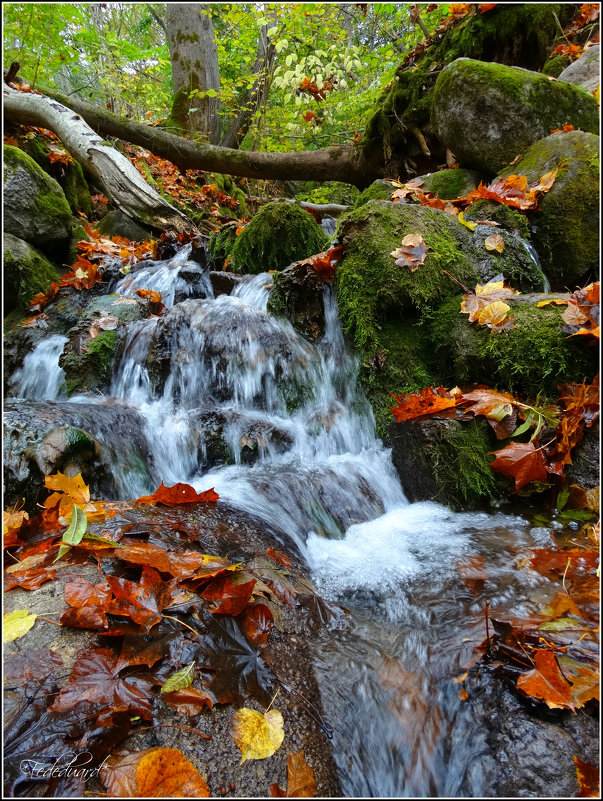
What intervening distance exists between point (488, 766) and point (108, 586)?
129 cm

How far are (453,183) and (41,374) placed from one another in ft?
17.2

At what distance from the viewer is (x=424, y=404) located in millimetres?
3004

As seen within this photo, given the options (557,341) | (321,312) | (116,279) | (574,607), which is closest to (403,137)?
(321,312)

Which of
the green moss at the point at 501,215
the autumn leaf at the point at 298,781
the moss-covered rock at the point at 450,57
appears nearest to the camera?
the autumn leaf at the point at 298,781

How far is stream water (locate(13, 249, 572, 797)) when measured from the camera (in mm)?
1394

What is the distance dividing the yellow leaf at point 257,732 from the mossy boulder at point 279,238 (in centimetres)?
514

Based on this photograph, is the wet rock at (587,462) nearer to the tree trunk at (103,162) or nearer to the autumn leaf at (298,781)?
the autumn leaf at (298,781)

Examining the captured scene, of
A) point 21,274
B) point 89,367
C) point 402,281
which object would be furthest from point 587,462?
point 21,274

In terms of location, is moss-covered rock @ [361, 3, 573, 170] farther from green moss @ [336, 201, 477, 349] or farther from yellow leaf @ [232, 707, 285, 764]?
yellow leaf @ [232, 707, 285, 764]

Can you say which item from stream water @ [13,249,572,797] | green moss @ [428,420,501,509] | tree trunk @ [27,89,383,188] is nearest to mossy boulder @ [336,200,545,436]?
stream water @ [13,249,572,797]

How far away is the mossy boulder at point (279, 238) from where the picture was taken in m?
5.52

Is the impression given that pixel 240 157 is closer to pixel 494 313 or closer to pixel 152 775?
pixel 494 313

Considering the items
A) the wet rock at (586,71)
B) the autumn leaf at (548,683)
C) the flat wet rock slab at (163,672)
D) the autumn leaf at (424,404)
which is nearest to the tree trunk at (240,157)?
the wet rock at (586,71)

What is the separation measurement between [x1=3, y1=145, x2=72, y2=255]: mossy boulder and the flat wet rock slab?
236 inches
